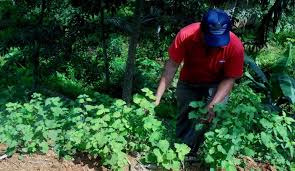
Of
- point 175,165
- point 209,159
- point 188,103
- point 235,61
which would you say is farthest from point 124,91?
point 209,159

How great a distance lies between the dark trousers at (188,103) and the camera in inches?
205

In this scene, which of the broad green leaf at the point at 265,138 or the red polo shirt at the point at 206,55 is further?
the red polo shirt at the point at 206,55

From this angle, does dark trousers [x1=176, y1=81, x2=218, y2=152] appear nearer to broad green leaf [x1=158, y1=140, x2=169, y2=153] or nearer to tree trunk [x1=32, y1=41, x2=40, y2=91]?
broad green leaf [x1=158, y1=140, x2=169, y2=153]

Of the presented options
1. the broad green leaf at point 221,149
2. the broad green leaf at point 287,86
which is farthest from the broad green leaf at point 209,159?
the broad green leaf at point 287,86

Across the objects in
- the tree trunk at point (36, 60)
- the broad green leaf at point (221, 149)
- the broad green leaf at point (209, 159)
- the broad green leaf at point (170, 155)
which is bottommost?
the tree trunk at point (36, 60)

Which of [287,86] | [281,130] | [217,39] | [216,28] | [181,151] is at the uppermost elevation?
[216,28]

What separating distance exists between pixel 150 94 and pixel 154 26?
3630 mm

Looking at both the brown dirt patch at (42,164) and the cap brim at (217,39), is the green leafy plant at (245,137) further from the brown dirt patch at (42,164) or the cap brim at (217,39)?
the brown dirt patch at (42,164)

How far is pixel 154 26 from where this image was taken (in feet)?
26.1

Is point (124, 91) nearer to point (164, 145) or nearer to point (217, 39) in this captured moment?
point (217, 39)

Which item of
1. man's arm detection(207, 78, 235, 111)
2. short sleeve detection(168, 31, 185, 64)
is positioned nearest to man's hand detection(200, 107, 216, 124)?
man's arm detection(207, 78, 235, 111)

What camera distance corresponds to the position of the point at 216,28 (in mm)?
4566

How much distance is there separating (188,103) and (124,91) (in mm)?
2101

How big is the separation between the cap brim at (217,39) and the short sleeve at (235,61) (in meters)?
0.19
